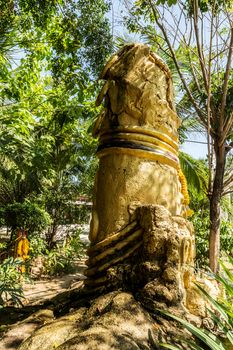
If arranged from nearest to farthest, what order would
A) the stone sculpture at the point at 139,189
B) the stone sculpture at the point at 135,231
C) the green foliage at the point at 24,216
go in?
the stone sculpture at the point at 135,231, the stone sculpture at the point at 139,189, the green foliage at the point at 24,216

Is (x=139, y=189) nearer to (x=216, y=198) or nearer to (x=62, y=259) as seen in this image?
(x=216, y=198)

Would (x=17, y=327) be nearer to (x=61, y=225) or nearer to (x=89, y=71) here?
(x=89, y=71)

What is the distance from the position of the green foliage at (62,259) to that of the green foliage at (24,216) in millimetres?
942

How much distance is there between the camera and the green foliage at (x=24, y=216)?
931 centimetres

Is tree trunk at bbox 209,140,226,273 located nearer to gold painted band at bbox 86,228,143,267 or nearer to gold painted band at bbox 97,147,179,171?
gold painted band at bbox 97,147,179,171

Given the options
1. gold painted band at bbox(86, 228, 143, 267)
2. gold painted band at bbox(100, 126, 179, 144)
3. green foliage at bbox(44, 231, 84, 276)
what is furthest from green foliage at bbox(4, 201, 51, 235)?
gold painted band at bbox(86, 228, 143, 267)

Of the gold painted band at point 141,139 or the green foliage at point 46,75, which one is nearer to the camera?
the gold painted band at point 141,139

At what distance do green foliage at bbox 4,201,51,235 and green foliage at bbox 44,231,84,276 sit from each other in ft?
3.09

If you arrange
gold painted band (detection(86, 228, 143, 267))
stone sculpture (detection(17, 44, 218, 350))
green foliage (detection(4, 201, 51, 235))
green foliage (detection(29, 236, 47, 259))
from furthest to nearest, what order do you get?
green foliage (detection(4, 201, 51, 235))
green foliage (detection(29, 236, 47, 259))
gold painted band (detection(86, 228, 143, 267))
stone sculpture (detection(17, 44, 218, 350))

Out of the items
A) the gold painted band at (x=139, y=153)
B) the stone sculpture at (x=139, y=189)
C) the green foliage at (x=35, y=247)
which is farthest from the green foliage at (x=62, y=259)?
the gold painted band at (x=139, y=153)

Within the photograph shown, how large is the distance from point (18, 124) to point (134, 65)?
13.0 feet

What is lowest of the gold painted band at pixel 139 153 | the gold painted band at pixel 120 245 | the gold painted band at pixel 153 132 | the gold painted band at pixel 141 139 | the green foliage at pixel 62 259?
the green foliage at pixel 62 259

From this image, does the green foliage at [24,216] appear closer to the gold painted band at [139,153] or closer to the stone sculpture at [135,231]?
the stone sculpture at [135,231]

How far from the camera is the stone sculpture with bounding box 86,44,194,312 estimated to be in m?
2.10
